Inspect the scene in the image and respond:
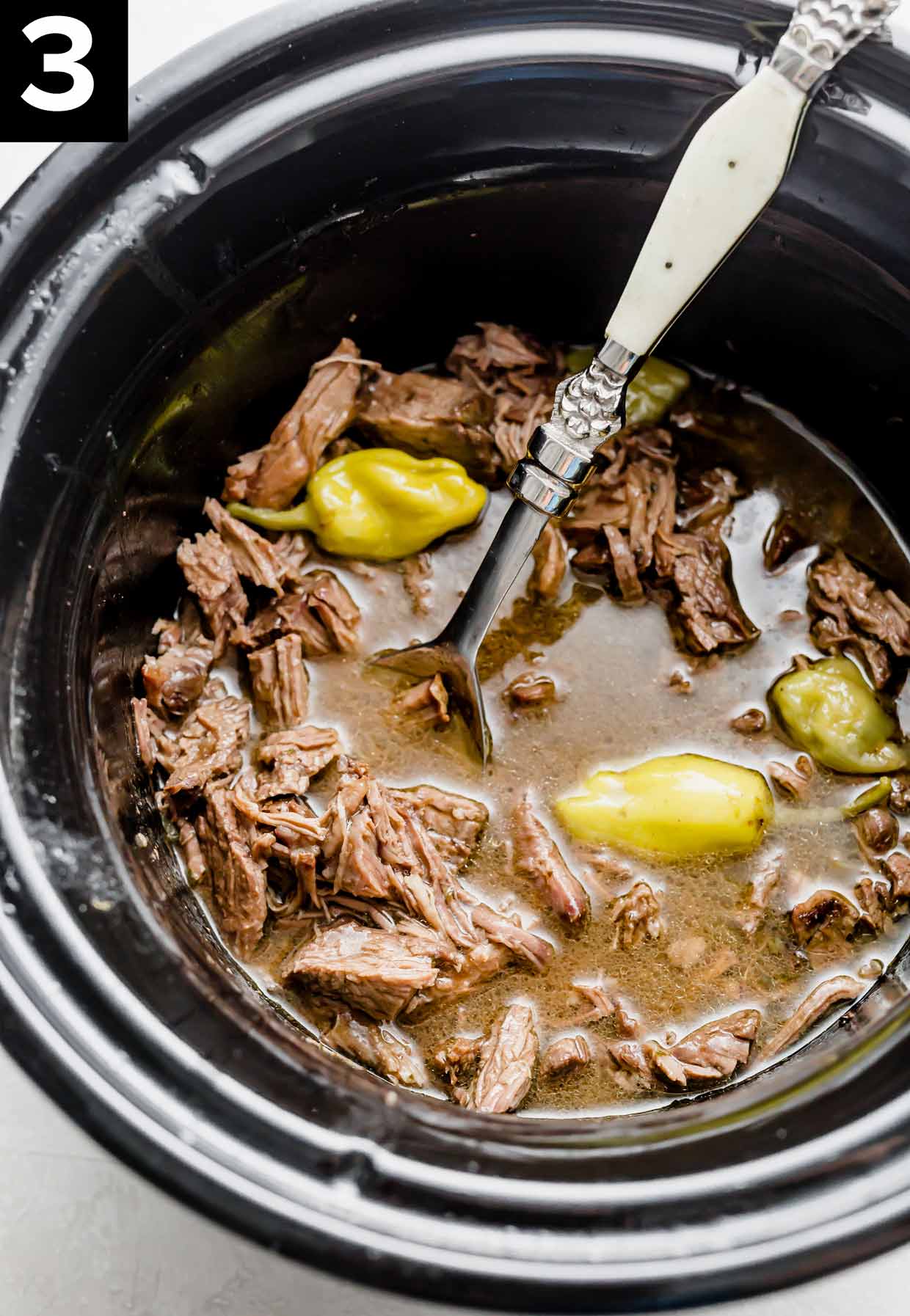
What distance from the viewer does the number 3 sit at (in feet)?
6.75

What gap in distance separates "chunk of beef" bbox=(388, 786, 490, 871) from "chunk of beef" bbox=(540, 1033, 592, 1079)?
32 centimetres

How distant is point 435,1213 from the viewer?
1.30 meters

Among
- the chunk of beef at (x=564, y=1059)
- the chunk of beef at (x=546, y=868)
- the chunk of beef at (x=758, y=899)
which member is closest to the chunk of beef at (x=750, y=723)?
the chunk of beef at (x=758, y=899)

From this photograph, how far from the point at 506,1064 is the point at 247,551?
954 millimetres

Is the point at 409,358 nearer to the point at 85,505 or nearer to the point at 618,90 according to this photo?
the point at 618,90

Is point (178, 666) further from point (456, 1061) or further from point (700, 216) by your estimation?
point (700, 216)

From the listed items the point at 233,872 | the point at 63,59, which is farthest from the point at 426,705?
the point at 63,59

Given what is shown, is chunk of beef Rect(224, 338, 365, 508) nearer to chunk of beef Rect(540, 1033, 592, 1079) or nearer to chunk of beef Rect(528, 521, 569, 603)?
chunk of beef Rect(528, 521, 569, 603)

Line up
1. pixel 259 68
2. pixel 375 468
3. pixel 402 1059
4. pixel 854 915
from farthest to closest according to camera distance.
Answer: pixel 375 468
pixel 854 915
pixel 402 1059
pixel 259 68

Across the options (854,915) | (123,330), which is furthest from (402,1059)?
(123,330)

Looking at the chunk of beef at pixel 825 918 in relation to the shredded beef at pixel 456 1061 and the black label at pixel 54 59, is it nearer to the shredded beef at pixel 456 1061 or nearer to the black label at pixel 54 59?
the shredded beef at pixel 456 1061

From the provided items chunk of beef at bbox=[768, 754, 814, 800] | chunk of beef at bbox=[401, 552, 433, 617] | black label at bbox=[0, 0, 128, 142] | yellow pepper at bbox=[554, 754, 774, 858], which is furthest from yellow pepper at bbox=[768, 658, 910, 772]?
black label at bbox=[0, 0, 128, 142]

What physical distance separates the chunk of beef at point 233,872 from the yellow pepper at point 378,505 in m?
0.51

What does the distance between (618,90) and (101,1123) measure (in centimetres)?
155
